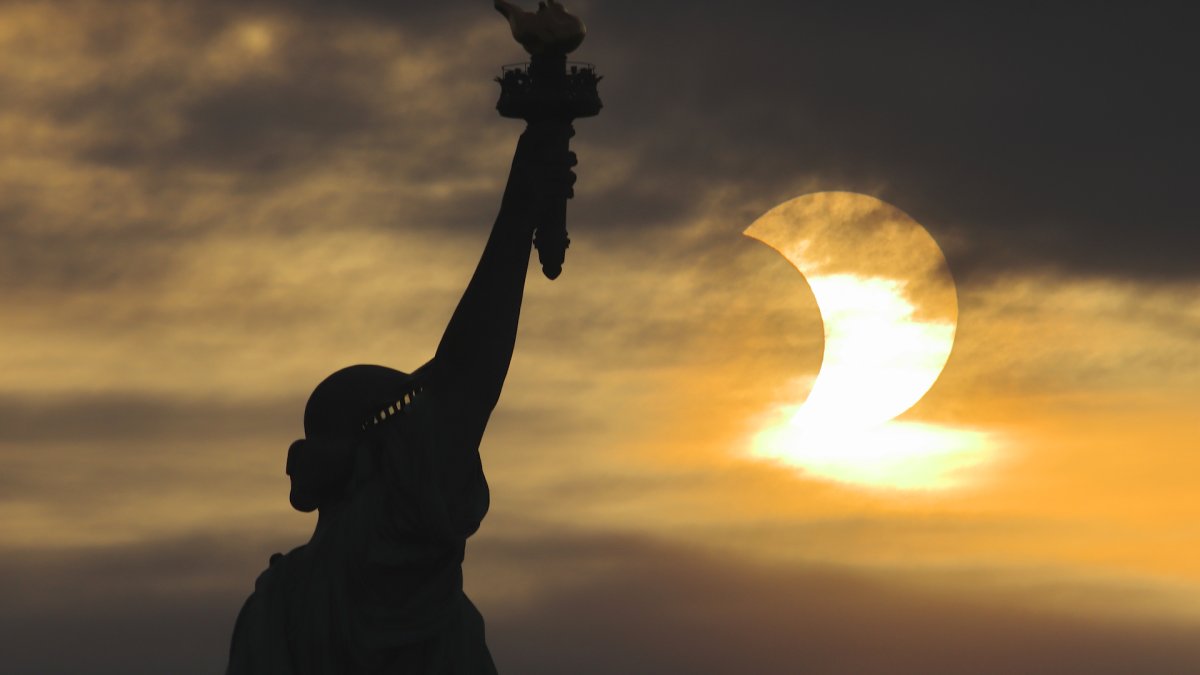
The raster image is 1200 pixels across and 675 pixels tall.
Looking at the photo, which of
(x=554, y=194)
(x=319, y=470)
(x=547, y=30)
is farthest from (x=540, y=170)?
(x=319, y=470)

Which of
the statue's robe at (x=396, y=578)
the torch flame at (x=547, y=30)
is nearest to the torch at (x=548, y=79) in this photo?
the torch flame at (x=547, y=30)

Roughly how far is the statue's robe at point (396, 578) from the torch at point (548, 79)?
8.34 ft

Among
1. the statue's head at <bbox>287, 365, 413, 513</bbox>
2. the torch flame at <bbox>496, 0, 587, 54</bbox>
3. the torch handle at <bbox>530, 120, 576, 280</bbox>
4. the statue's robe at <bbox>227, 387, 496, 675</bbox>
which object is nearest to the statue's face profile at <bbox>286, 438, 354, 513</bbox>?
the statue's head at <bbox>287, 365, 413, 513</bbox>

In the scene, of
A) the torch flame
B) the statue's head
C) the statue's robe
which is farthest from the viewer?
the statue's head

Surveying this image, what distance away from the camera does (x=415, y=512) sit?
2294 centimetres

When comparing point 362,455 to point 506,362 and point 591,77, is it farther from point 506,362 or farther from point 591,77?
point 591,77

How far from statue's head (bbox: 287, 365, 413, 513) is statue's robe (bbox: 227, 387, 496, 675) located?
1.05ft

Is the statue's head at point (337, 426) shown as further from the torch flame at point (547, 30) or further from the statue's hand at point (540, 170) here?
the torch flame at point (547, 30)

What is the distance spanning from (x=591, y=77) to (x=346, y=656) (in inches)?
207

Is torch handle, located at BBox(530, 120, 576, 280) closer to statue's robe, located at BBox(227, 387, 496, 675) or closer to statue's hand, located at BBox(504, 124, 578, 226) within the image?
statue's hand, located at BBox(504, 124, 578, 226)

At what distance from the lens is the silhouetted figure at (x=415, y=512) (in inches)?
898

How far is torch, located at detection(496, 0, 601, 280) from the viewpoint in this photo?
22.4m

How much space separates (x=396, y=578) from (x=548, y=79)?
435cm

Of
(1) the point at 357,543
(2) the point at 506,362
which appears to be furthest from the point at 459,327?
(1) the point at 357,543
